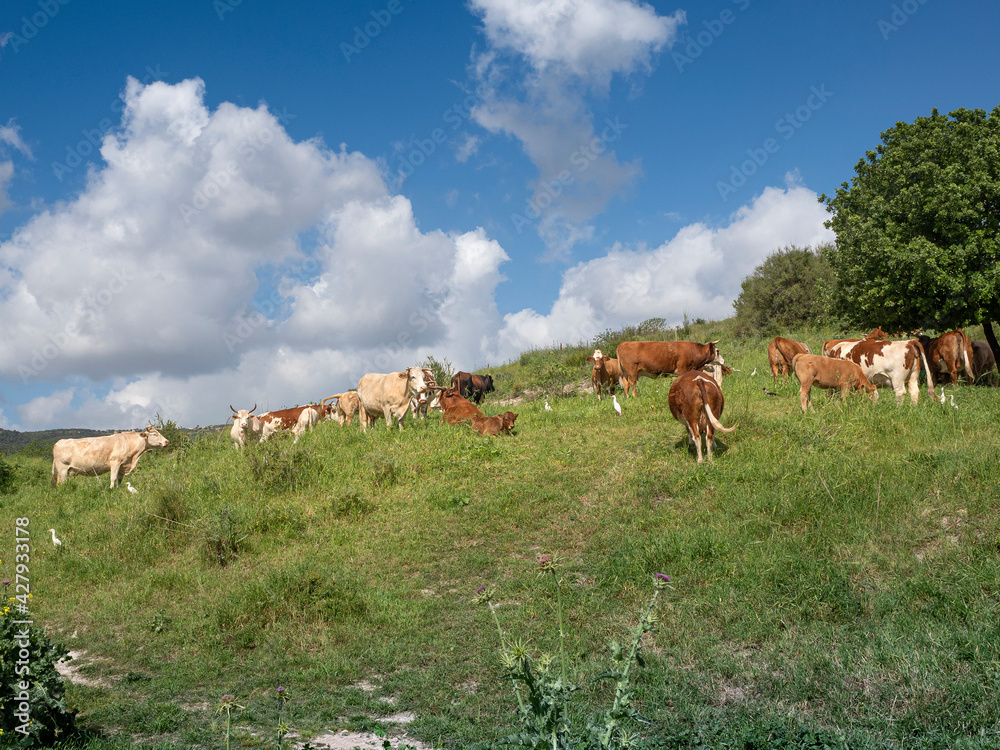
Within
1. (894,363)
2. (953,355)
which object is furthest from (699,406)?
(953,355)

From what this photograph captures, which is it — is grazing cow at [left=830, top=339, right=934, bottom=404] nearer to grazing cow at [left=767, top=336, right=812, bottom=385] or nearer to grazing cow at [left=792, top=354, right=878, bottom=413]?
grazing cow at [left=792, top=354, right=878, bottom=413]

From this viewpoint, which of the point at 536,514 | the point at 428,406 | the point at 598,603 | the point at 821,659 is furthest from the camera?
the point at 428,406

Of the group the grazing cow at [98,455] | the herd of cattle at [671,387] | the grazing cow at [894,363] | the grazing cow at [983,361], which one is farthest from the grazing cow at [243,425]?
the grazing cow at [983,361]

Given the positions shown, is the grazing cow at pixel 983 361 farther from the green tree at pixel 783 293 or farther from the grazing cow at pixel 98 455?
the grazing cow at pixel 98 455

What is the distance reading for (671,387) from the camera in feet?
38.5

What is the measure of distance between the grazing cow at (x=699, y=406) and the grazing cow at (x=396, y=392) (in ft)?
22.6

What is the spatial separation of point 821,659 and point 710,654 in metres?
0.89

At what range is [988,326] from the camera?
17.4m

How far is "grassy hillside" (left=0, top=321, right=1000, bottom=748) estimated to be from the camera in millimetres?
5004

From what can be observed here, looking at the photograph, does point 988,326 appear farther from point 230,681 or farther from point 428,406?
point 230,681

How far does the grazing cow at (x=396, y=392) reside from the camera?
15.8m

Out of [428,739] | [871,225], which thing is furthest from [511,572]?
[871,225]

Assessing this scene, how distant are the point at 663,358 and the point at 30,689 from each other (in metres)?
14.9

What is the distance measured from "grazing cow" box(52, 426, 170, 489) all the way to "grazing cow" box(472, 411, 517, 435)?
804 centimetres
